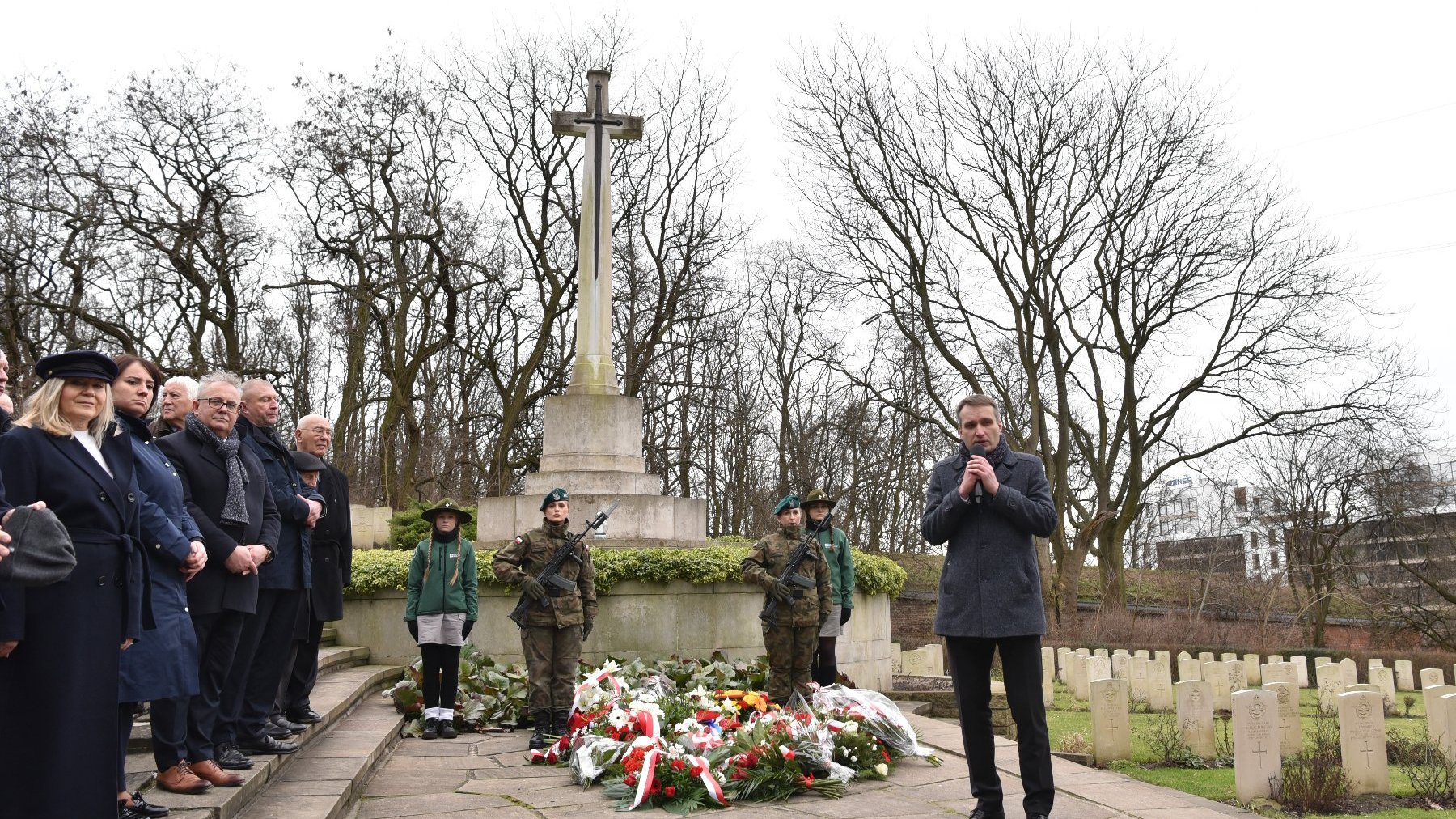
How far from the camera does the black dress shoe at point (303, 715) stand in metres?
6.73

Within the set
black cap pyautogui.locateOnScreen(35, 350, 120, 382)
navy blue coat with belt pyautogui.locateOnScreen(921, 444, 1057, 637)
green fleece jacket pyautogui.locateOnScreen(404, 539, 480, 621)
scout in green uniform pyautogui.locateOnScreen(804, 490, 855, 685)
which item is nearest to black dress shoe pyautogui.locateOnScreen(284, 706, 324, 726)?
green fleece jacket pyautogui.locateOnScreen(404, 539, 480, 621)

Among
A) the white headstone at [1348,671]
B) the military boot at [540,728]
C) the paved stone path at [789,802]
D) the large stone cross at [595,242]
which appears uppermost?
the large stone cross at [595,242]

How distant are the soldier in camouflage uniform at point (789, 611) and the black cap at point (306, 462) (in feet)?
10.5

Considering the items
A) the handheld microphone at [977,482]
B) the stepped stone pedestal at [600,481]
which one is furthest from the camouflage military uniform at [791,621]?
the stepped stone pedestal at [600,481]

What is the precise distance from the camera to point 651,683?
26.0 ft

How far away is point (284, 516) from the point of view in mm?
6000

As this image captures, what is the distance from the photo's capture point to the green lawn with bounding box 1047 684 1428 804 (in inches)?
298

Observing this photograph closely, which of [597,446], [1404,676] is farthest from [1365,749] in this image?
[1404,676]

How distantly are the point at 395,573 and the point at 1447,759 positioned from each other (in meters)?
9.00

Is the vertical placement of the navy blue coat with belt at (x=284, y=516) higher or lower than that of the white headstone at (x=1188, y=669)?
higher

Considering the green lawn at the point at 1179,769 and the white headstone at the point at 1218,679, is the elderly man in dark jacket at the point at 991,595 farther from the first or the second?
the white headstone at the point at 1218,679

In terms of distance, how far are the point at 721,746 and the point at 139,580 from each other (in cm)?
338

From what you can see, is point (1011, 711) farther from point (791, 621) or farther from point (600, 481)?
point (600, 481)

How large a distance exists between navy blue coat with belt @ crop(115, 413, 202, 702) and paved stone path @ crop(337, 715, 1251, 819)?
1671 millimetres
